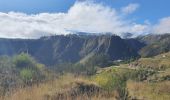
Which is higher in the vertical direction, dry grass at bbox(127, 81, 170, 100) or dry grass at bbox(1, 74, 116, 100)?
dry grass at bbox(1, 74, 116, 100)

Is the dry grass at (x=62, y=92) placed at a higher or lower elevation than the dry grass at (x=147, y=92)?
higher

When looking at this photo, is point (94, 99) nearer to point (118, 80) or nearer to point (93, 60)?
point (118, 80)

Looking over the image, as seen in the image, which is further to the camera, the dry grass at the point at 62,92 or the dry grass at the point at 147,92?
the dry grass at the point at 147,92

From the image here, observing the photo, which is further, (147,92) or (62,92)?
(147,92)

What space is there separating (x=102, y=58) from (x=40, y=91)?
170868mm

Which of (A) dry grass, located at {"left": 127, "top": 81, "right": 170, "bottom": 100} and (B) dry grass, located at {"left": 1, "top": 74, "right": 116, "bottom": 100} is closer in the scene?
(B) dry grass, located at {"left": 1, "top": 74, "right": 116, "bottom": 100}

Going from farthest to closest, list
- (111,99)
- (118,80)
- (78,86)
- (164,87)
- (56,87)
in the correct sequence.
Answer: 1. (164,87)
2. (118,80)
3. (78,86)
4. (56,87)
5. (111,99)

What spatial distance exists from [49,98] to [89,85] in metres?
4.92

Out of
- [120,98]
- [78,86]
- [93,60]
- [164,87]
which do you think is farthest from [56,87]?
[93,60]

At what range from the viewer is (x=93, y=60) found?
18262cm

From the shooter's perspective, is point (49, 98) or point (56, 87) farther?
point (56, 87)

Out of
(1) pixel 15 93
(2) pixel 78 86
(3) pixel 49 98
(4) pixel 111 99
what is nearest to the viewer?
(1) pixel 15 93

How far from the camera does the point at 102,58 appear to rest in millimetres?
186125

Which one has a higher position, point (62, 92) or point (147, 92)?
point (62, 92)
